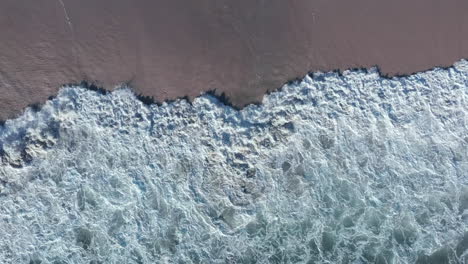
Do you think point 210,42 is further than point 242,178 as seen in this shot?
Yes

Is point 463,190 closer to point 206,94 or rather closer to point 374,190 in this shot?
point 374,190

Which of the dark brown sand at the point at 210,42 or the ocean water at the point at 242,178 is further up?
the dark brown sand at the point at 210,42

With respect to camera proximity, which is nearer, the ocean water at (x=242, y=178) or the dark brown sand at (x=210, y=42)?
the ocean water at (x=242, y=178)

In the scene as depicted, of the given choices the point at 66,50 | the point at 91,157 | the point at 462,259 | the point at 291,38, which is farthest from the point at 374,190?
the point at 66,50

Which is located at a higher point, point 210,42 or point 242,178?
point 210,42
